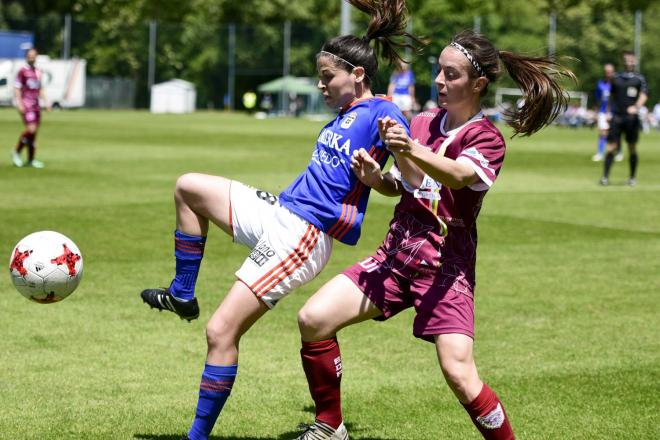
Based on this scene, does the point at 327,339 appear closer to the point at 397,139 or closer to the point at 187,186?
the point at 187,186

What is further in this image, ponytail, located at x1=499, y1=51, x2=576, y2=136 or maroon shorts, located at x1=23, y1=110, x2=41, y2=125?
maroon shorts, located at x1=23, y1=110, x2=41, y2=125

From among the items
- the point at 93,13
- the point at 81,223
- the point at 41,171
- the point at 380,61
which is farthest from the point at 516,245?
the point at 93,13

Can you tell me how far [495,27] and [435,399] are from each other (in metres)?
60.0

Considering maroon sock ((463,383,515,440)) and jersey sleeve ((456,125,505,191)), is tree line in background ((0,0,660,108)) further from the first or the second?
maroon sock ((463,383,515,440))

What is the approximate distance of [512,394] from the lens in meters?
6.56

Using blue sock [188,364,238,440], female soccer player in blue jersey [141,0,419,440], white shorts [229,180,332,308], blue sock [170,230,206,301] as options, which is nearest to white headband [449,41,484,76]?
female soccer player in blue jersey [141,0,419,440]

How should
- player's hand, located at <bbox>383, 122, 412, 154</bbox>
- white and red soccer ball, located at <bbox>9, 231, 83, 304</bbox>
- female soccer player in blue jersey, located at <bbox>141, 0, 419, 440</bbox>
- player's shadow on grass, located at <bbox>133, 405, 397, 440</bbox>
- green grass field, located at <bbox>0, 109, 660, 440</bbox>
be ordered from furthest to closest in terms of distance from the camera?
green grass field, located at <bbox>0, 109, 660, 440</bbox>, white and red soccer ball, located at <bbox>9, 231, 83, 304</bbox>, player's shadow on grass, located at <bbox>133, 405, 397, 440</bbox>, female soccer player in blue jersey, located at <bbox>141, 0, 419, 440</bbox>, player's hand, located at <bbox>383, 122, 412, 154</bbox>

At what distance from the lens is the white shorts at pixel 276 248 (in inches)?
205

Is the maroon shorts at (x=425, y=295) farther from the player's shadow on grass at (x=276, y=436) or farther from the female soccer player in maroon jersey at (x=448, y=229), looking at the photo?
the player's shadow on grass at (x=276, y=436)

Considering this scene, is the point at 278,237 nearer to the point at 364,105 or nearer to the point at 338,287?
the point at 338,287

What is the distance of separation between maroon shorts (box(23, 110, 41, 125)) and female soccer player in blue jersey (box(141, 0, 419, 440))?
17227 mm

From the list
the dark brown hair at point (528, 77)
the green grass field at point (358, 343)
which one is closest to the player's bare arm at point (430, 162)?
the dark brown hair at point (528, 77)

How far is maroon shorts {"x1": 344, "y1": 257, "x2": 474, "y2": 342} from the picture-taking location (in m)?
4.95

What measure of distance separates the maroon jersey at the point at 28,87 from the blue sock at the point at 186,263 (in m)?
17.8
